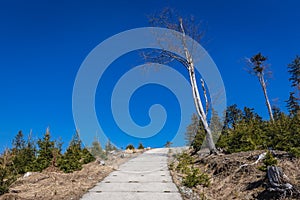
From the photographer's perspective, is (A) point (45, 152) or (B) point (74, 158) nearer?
(B) point (74, 158)

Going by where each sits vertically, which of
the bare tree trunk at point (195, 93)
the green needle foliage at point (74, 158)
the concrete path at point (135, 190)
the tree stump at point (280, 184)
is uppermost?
the bare tree trunk at point (195, 93)

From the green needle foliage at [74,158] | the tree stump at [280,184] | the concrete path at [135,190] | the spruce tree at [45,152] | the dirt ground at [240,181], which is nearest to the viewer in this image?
the tree stump at [280,184]

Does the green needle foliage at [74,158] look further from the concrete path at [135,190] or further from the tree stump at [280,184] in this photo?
the tree stump at [280,184]

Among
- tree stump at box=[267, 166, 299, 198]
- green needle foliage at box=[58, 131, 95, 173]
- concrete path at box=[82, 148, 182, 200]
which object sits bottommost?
tree stump at box=[267, 166, 299, 198]

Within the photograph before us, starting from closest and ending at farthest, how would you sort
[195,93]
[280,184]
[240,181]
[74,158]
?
[280,184] < [240,181] < [74,158] < [195,93]

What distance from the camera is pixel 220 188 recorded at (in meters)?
4.61

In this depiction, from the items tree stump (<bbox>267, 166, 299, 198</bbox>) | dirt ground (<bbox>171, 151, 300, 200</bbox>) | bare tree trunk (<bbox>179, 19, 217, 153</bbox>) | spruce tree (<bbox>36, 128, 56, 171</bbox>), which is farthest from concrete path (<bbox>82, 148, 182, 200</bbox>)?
spruce tree (<bbox>36, 128, 56, 171</bbox>)

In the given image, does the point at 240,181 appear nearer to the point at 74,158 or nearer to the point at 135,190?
the point at 135,190

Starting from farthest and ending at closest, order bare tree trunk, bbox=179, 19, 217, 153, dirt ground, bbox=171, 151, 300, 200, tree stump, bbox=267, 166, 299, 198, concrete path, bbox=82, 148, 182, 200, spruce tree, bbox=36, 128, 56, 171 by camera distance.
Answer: spruce tree, bbox=36, 128, 56, 171, bare tree trunk, bbox=179, 19, 217, 153, concrete path, bbox=82, 148, 182, 200, dirt ground, bbox=171, 151, 300, 200, tree stump, bbox=267, 166, 299, 198

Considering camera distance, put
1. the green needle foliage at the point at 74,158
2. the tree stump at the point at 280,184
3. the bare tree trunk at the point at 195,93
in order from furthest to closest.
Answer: the bare tree trunk at the point at 195,93, the green needle foliage at the point at 74,158, the tree stump at the point at 280,184

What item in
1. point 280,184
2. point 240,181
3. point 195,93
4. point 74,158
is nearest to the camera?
point 280,184

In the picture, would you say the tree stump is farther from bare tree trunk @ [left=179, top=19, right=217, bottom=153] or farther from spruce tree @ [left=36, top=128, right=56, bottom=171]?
spruce tree @ [left=36, top=128, right=56, bottom=171]

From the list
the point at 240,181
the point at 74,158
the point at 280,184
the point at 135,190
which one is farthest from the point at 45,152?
the point at 280,184

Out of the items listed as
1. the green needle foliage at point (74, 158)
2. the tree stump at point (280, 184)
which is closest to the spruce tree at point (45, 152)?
the green needle foliage at point (74, 158)
